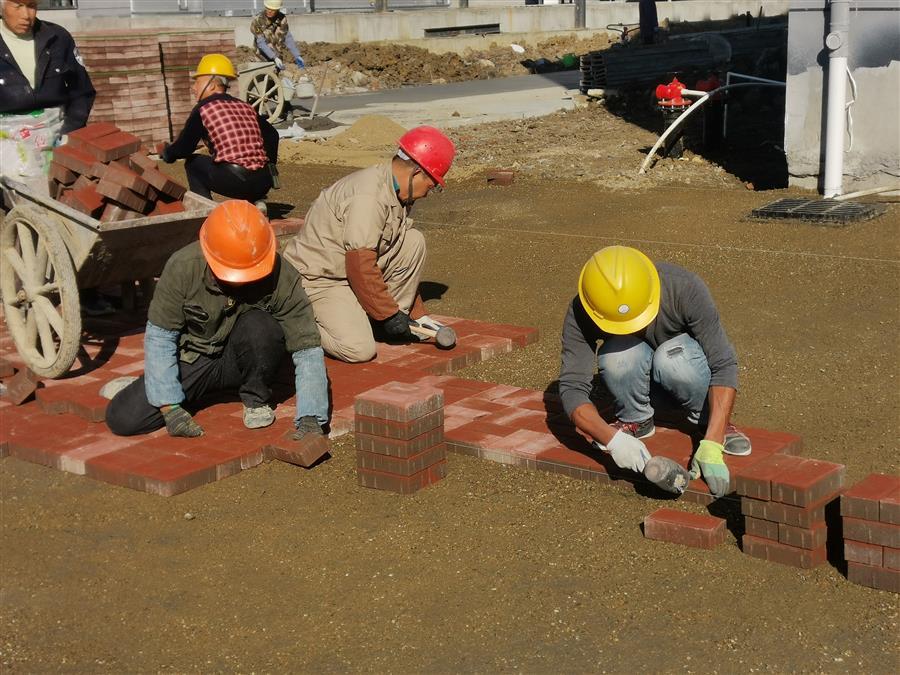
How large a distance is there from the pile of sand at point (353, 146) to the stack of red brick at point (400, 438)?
9448 millimetres

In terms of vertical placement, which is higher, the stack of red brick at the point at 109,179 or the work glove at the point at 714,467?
the stack of red brick at the point at 109,179

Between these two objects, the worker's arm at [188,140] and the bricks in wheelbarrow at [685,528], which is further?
the worker's arm at [188,140]

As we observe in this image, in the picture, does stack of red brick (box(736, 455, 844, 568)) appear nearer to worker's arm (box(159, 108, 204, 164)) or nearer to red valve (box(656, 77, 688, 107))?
worker's arm (box(159, 108, 204, 164))

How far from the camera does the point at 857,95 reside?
1080cm

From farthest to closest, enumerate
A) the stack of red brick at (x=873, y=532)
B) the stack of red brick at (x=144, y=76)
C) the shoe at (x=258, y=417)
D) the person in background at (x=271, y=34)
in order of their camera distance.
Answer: the person in background at (x=271, y=34)
the stack of red brick at (x=144, y=76)
the shoe at (x=258, y=417)
the stack of red brick at (x=873, y=532)

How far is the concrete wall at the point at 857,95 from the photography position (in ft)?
34.7

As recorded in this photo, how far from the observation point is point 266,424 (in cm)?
566

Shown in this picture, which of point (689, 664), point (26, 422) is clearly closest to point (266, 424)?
point (26, 422)

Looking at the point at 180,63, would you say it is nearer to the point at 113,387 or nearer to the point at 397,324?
the point at 397,324

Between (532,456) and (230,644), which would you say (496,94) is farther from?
(230,644)

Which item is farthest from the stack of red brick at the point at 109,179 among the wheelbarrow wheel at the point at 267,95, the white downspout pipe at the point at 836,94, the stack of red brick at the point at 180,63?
the stack of red brick at the point at 180,63

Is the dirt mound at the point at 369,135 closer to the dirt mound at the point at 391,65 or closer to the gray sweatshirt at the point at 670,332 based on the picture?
the dirt mound at the point at 391,65

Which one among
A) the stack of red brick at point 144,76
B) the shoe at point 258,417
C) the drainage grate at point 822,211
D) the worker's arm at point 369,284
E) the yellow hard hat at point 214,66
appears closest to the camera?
the shoe at point 258,417

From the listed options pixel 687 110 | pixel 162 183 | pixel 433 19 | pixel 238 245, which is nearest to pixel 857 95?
pixel 687 110
